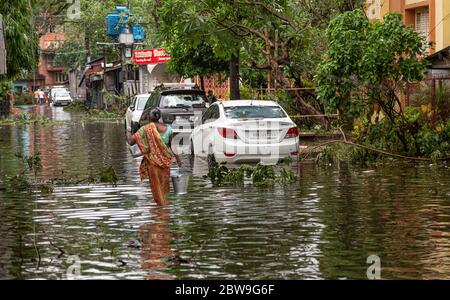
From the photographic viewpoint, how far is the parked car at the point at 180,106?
3097 centimetres

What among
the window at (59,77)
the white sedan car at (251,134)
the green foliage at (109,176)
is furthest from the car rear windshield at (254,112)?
the window at (59,77)

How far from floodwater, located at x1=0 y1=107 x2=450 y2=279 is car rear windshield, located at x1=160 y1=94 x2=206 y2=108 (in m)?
9.47

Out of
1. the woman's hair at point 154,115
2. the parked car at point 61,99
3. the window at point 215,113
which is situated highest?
the woman's hair at point 154,115

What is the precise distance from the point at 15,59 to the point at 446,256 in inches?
1047

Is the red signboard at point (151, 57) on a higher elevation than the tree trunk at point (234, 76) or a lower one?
higher

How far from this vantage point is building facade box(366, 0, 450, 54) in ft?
107

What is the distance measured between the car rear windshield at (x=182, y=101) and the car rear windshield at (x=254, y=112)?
778cm

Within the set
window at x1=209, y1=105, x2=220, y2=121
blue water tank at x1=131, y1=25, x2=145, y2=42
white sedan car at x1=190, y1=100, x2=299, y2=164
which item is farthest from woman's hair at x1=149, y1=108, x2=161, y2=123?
blue water tank at x1=131, y1=25, x2=145, y2=42

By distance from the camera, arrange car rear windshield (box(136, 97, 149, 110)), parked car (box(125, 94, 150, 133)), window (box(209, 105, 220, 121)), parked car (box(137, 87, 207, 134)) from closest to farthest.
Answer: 1. window (box(209, 105, 220, 121))
2. parked car (box(137, 87, 207, 134))
3. parked car (box(125, 94, 150, 133))
4. car rear windshield (box(136, 97, 149, 110))

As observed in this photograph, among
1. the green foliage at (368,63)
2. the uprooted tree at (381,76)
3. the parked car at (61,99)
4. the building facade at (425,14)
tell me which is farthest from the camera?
the parked car at (61,99)

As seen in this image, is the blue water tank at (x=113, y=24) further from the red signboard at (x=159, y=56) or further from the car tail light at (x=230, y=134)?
the car tail light at (x=230, y=134)

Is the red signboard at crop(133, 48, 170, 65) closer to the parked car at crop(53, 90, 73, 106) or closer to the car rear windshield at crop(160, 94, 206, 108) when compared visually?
the car rear windshield at crop(160, 94, 206, 108)

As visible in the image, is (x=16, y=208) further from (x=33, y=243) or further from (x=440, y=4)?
(x=440, y=4)

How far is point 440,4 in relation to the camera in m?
32.8
